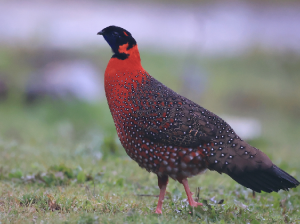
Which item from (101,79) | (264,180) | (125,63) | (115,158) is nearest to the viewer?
(264,180)

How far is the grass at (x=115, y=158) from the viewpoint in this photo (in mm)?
3756

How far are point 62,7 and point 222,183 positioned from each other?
15.0m

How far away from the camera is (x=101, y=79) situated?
1280 centimetres

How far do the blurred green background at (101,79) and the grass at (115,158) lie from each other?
0.10 ft

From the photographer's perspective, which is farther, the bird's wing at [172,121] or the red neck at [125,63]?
the red neck at [125,63]

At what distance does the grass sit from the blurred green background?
1.2 inches

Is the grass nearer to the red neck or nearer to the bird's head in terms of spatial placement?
the red neck

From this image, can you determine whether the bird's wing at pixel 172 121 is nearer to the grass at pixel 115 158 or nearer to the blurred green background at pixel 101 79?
the grass at pixel 115 158

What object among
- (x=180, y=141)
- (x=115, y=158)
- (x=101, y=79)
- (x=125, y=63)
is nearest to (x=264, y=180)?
(x=180, y=141)

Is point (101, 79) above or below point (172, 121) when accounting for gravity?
above

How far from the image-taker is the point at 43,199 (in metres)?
3.83

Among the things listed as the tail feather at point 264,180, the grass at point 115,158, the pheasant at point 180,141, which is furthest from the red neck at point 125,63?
the tail feather at point 264,180

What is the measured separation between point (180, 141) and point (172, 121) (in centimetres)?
22

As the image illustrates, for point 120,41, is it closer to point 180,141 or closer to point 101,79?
point 180,141
